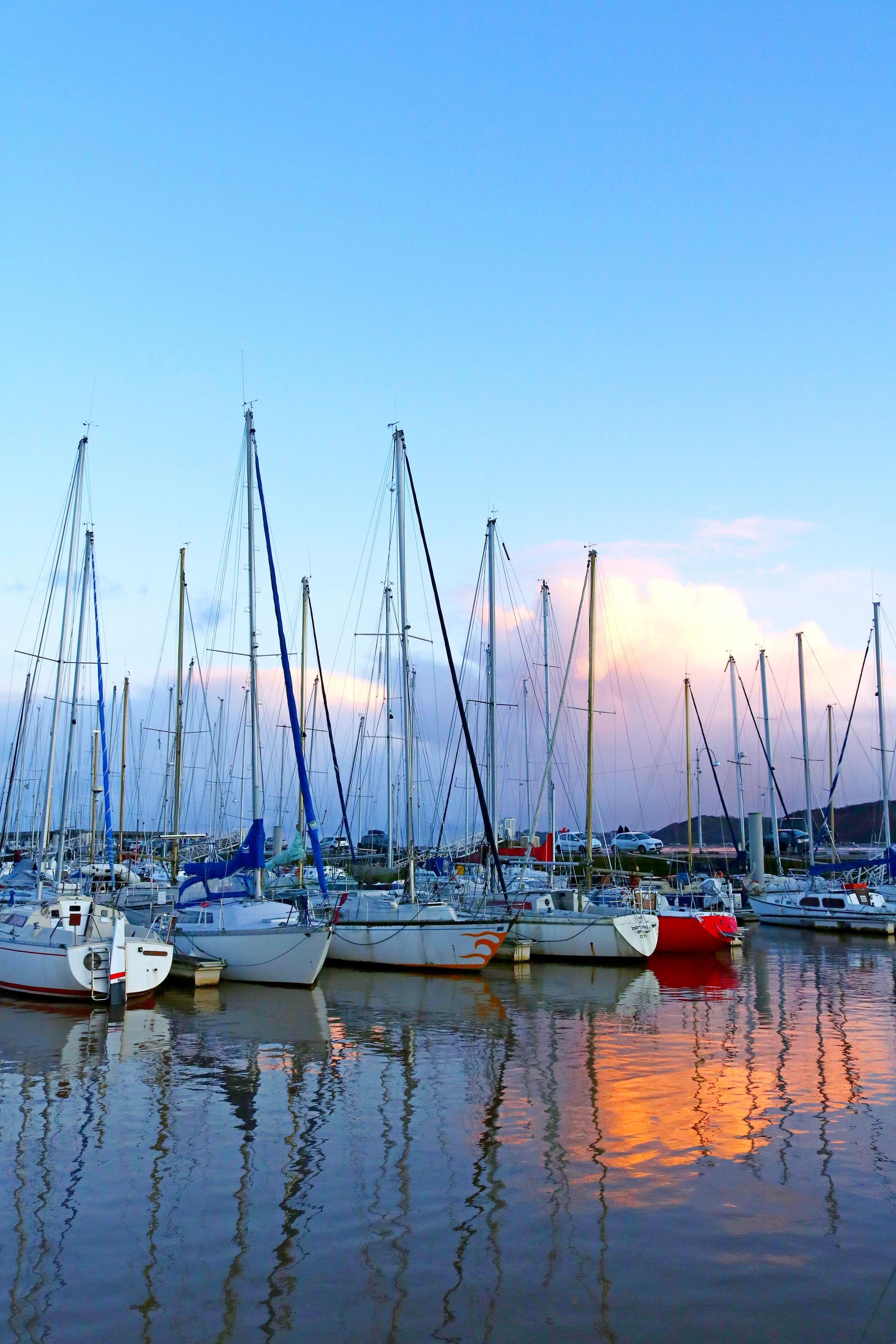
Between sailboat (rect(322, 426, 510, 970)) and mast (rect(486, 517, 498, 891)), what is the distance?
5.18m

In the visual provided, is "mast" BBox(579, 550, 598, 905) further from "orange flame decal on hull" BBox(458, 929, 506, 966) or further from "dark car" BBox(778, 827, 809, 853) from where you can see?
"dark car" BBox(778, 827, 809, 853)

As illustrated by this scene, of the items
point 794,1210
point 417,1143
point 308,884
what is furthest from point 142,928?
point 794,1210

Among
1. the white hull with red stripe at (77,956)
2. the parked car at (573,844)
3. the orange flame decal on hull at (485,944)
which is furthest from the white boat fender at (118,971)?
the parked car at (573,844)

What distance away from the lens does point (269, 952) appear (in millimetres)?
26469

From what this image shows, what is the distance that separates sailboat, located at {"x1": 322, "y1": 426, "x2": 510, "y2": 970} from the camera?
97.9ft

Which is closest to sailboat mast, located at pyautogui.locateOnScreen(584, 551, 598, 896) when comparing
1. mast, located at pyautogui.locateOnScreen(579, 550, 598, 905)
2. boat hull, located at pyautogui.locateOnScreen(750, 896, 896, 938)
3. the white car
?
mast, located at pyautogui.locateOnScreen(579, 550, 598, 905)

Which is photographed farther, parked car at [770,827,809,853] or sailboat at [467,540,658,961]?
parked car at [770,827,809,853]

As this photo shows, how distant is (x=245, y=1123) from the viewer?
12633 millimetres

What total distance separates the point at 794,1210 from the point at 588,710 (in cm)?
3068

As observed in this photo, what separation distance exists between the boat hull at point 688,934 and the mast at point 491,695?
22.3 feet

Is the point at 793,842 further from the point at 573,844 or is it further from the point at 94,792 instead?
the point at 94,792

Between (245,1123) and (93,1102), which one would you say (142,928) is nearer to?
(93,1102)

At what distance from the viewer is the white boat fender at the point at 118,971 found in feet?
74.5

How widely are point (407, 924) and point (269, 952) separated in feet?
18.6
